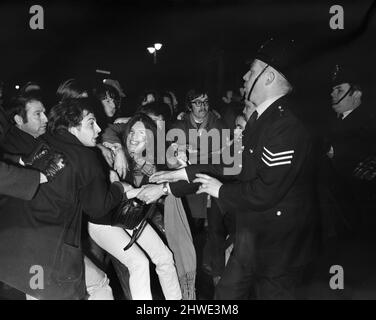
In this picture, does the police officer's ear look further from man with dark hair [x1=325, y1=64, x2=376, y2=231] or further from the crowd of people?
man with dark hair [x1=325, y1=64, x2=376, y2=231]

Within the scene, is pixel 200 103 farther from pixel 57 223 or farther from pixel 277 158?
pixel 57 223

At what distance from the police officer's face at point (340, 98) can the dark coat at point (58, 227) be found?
1334mm

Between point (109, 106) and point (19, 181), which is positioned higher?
point (109, 106)

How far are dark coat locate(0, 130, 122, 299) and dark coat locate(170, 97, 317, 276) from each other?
2.08 ft

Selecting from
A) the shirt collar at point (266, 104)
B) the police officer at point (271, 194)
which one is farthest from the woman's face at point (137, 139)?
the shirt collar at point (266, 104)

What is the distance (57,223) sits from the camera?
2.24 meters

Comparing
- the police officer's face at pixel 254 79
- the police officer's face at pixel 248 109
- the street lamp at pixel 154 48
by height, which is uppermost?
the street lamp at pixel 154 48

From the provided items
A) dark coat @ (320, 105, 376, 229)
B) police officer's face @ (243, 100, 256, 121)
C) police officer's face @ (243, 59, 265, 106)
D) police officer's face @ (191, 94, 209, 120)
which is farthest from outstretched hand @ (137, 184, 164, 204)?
dark coat @ (320, 105, 376, 229)

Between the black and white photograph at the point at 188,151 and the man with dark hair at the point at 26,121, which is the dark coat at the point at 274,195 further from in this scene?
the man with dark hair at the point at 26,121

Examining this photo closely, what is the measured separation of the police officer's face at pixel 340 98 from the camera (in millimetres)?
2688

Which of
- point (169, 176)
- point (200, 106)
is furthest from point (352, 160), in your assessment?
point (169, 176)

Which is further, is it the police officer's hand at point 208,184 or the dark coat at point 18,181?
the police officer's hand at point 208,184

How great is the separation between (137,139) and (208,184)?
516mm
